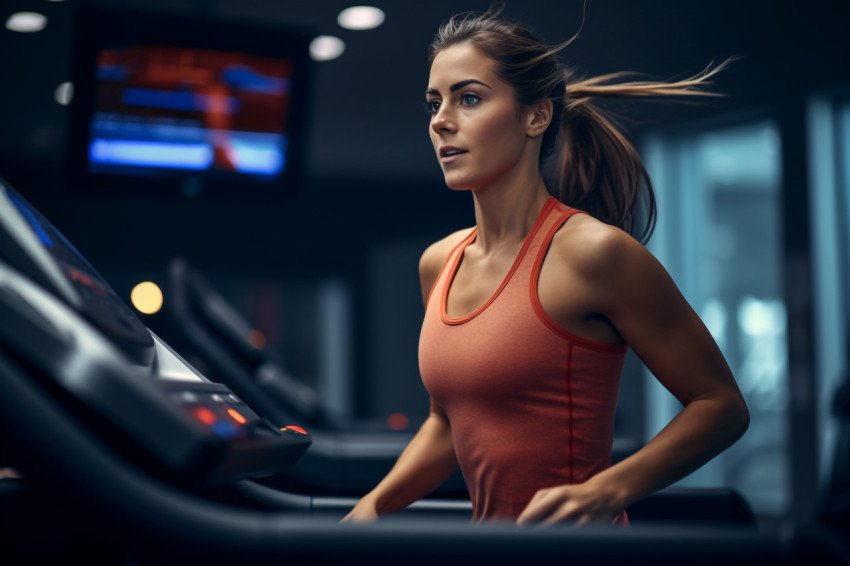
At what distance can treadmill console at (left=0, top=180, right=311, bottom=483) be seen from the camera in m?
0.56

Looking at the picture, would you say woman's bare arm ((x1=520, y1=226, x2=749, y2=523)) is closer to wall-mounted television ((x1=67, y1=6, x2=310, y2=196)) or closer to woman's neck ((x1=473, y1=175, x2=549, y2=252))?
woman's neck ((x1=473, y1=175, x2=549, y2=252))

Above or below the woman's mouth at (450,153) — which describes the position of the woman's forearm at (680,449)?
below

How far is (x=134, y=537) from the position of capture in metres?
0.54

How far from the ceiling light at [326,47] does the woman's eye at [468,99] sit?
3.23 m

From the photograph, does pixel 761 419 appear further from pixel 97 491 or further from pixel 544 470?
pixel 97 491

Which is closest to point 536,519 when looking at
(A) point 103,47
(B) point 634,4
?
(B) point 634,4

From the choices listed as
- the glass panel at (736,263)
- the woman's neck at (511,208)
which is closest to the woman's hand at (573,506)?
the woman's neck at (511,208)

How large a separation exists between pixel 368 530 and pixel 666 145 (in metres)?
5.20

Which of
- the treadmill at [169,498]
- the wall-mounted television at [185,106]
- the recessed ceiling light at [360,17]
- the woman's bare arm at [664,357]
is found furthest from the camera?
the recessed ceiling light at [360,17]

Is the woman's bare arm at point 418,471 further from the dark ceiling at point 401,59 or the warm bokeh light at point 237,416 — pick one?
the dark ceiling at point 401,59

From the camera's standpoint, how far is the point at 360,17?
3818 millimetres

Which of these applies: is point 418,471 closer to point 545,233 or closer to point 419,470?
point 419,470

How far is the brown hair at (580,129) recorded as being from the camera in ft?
3.46

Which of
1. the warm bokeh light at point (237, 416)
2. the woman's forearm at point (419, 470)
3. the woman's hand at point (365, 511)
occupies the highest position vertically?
the warm bokeh light at point (237, 416)
